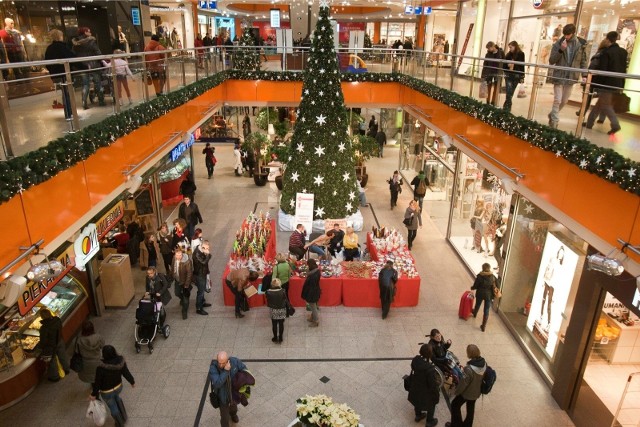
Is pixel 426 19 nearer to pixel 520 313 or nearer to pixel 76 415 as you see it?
pixel 520 313

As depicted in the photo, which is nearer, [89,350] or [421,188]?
[89,350]

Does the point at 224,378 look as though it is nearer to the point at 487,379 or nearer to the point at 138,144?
the point at 487,379

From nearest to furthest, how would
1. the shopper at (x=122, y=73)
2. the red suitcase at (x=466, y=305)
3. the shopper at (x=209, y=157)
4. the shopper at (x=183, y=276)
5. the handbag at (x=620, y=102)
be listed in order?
the handbag at (x=620, y=102), the shopper at (x=122, y=73), the shopper at (x=183, y=276), the red suitcase at (x=466, y=305), the shopper at (x=209, y=157)

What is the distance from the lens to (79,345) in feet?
23.4

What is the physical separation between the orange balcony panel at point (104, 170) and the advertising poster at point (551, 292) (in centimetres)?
783

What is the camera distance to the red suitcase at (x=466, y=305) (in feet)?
31.4

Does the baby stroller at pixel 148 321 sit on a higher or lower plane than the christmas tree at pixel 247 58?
lower

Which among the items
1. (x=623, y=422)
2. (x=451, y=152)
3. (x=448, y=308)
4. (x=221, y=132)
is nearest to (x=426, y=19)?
(x=221, y=132)

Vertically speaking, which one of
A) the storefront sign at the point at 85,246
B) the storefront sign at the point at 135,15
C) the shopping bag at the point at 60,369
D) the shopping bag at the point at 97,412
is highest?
the storefront sign at the point at 135,15

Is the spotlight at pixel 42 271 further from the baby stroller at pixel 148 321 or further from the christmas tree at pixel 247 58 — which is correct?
the christmas tree at pixel 247 58

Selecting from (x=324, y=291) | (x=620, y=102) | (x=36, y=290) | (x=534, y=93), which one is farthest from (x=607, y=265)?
(x=36, y=290)

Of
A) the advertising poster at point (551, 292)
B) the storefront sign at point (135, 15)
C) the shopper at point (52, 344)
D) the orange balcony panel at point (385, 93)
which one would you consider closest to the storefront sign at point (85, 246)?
the shopper at point (52, 344)

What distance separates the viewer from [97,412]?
6.58 m

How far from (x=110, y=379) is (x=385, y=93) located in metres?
14.6
